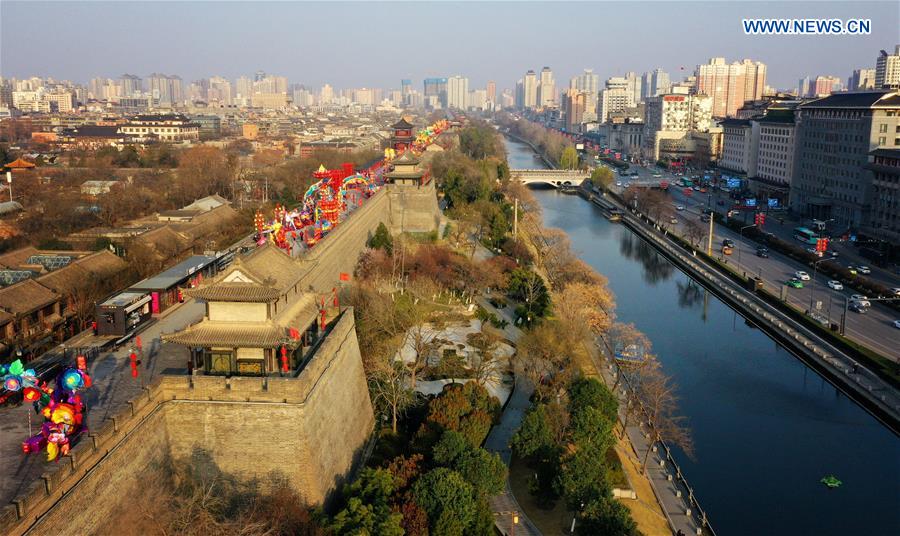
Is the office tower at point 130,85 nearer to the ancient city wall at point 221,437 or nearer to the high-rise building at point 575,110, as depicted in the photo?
the high-rise building at point 575,110

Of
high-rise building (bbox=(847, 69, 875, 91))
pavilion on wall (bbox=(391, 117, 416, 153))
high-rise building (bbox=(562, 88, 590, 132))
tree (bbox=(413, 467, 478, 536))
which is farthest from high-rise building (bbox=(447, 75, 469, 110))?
tree (bbox=(413, 467, 478, 536))

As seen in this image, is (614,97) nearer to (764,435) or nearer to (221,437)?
(764,435)

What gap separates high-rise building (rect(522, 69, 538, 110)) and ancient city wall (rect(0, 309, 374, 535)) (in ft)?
491

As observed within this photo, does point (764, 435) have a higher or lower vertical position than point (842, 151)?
lower

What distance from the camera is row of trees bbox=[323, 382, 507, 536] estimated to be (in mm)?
8477

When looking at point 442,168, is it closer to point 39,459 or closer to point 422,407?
point 422,407

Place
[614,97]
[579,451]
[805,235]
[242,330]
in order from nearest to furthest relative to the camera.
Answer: [242,330] → [579,451] → [805,235] → [614,97]

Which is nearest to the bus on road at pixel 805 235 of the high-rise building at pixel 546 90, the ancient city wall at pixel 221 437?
the ancient city wall at pixel 221 437

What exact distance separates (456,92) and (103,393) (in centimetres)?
17072

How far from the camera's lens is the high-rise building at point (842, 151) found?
26.3m

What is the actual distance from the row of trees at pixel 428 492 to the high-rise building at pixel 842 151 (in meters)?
20.1

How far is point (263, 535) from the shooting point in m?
7.57

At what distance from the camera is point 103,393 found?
9227 mm

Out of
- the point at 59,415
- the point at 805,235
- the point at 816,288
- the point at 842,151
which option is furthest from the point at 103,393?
the point at 842,151
